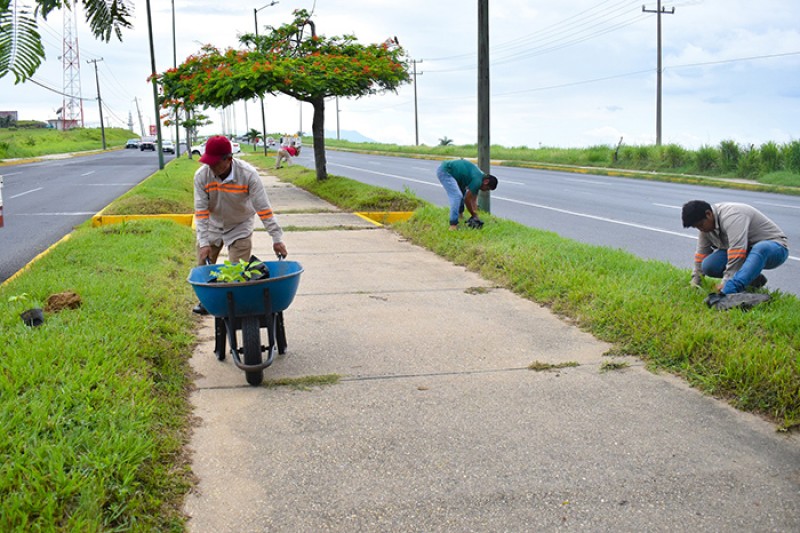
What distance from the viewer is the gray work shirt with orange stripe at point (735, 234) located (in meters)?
5.74

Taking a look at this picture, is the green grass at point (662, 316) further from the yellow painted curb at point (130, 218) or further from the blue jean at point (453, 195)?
the yellow painted curb at point (130, 218)

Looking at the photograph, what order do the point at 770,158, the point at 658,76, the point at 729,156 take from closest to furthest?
the point at 770,158 → the point at 729,156 → the point at 658,76

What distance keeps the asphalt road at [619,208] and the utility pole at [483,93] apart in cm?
160

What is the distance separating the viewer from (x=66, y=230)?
12844mm

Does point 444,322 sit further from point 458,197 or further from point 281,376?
point 458,197

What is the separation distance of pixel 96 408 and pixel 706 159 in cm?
2701

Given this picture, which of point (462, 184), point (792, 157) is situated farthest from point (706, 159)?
point (462, 184)

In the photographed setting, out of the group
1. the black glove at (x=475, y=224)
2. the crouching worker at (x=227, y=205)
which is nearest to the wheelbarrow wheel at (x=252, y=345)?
the crouching worker at (x=227, y=205)

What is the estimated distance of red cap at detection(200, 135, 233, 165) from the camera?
5.27 metres

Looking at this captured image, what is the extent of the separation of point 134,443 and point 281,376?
1.61 m

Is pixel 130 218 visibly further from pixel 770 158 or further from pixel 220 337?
pixel 770 158

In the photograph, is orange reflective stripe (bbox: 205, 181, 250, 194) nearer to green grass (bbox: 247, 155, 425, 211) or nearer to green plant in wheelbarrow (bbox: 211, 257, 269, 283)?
green plant in wheelbarrow (bbox: 211, 257, 269, 283)

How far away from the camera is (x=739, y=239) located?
572cm

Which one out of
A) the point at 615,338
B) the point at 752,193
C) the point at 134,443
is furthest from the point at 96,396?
the point at 752,193
